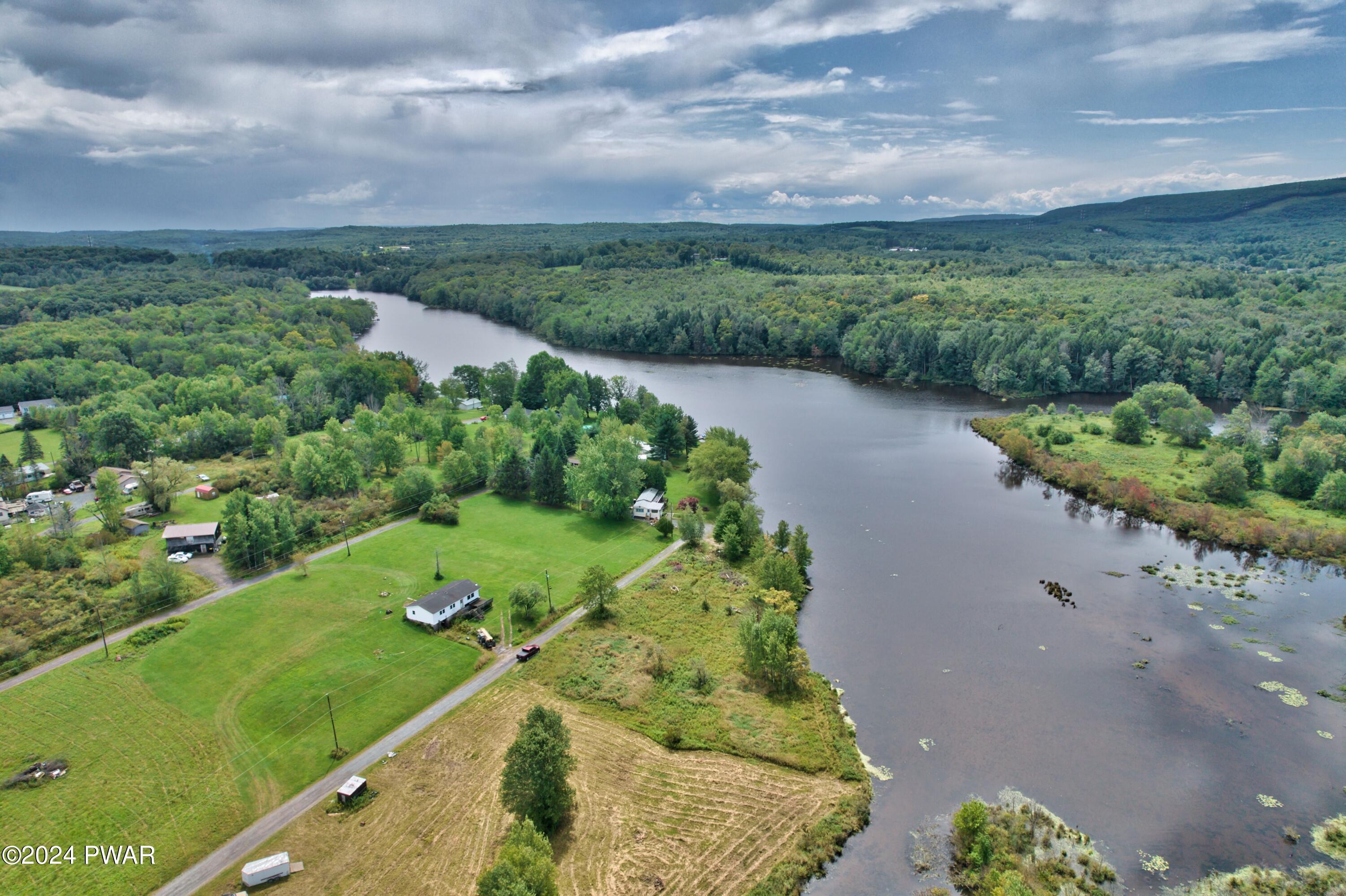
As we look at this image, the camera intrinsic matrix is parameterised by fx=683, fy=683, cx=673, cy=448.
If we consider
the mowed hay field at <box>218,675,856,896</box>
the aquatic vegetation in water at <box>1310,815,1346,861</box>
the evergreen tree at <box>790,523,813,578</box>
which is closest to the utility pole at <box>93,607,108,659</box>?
the mowed hay field at <box>218,675,856,896</box>

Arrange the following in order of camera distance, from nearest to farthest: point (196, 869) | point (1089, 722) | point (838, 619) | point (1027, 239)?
point (196, 869), point (1089, 722), point (838, 619), point (1027, 239)

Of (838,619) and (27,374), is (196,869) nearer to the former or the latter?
(838,619)

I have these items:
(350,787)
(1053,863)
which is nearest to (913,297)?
(1053,863)

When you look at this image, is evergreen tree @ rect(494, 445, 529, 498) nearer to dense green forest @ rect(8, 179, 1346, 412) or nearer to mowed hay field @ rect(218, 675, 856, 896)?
mowed hay field @ rect(218, 675, 856, 896)

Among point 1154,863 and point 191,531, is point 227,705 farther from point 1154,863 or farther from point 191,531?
point 1154,863

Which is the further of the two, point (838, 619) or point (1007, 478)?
point (1007, 478)

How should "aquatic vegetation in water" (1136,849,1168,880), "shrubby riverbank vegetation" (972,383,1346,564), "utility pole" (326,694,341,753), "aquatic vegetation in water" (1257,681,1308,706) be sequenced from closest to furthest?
"aquatic vegetation in water" (1136,849,1168,880) < "utility pole" (326,694,341,753) < "aquatic vegetation in water" (1257,681,1308,706) < "shrubby riverbank vegetation" (972,383,1346,564)

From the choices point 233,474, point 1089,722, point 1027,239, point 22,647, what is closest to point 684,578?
point 1089,722

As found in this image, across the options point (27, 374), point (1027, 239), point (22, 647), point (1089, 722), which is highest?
point (1027, 239)
